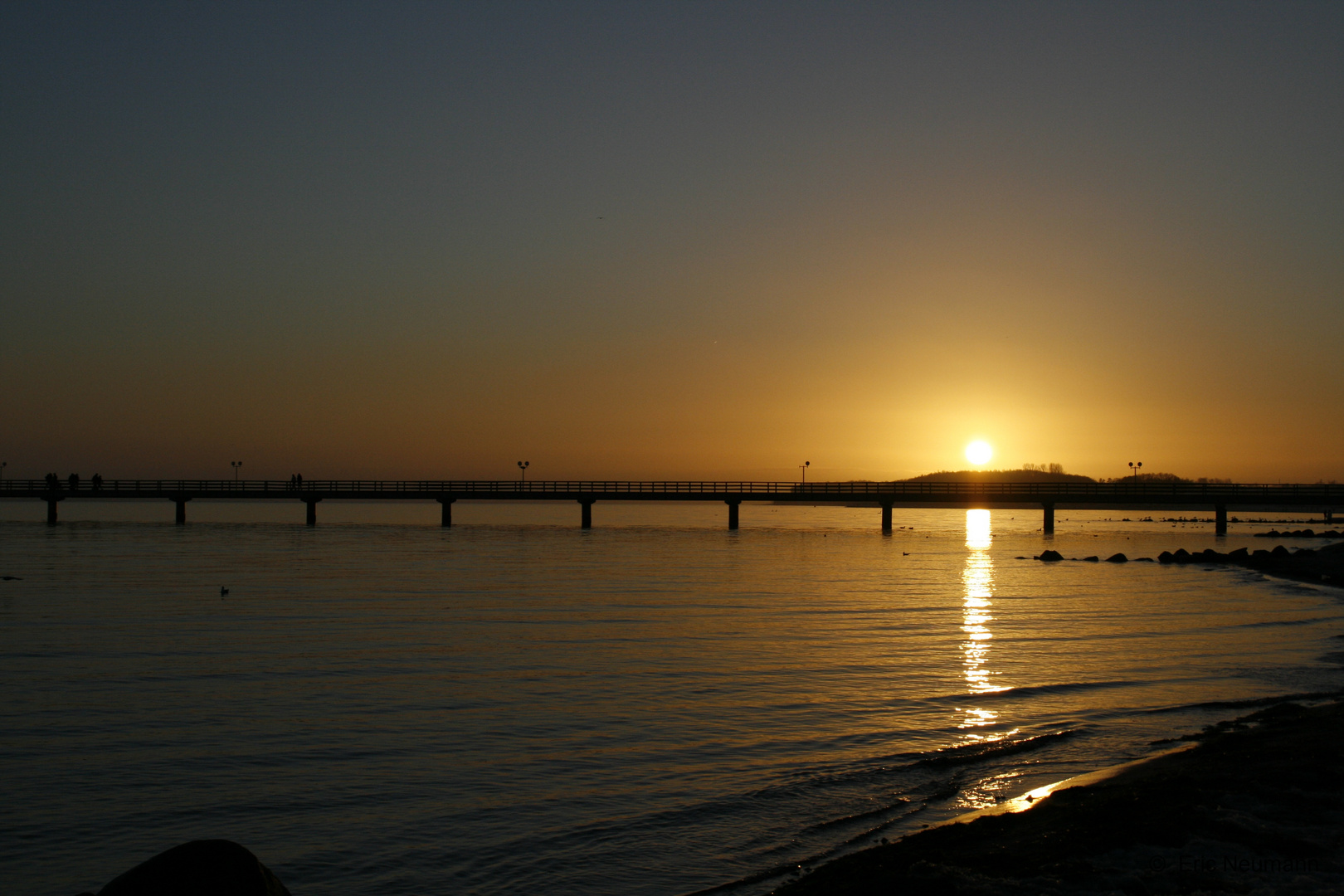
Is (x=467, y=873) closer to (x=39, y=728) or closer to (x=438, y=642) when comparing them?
(x=39, y=728)

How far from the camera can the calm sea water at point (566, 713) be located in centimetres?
840

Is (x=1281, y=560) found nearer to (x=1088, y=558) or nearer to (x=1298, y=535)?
(x=1088, y=558)

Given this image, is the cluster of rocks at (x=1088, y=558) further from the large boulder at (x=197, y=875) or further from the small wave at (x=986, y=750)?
the large boulder at (x=197, y=875)

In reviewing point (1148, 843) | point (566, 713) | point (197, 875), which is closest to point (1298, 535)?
point (566, 713)

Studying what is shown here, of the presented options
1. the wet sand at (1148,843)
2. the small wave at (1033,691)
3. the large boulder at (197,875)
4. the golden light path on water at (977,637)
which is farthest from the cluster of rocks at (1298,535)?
the large boulder at (197,875)

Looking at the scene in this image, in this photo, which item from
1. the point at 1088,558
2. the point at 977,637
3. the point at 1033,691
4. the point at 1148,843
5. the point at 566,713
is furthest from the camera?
the point at 1088,558

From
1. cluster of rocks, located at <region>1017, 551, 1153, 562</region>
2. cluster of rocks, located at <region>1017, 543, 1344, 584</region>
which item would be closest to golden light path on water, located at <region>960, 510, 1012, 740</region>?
cluster of rocks, located at <region>1017, 551, 1153, 562</region>

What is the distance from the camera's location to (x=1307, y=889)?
6.47 metres

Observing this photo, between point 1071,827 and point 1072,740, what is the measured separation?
4.34 metres

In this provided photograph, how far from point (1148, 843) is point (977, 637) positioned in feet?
45.6

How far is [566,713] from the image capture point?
13227 millimetres

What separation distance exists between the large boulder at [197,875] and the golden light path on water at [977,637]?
29.6 feet

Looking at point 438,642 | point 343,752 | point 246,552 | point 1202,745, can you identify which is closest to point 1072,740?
point 1202,745

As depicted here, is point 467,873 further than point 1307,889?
Yes
